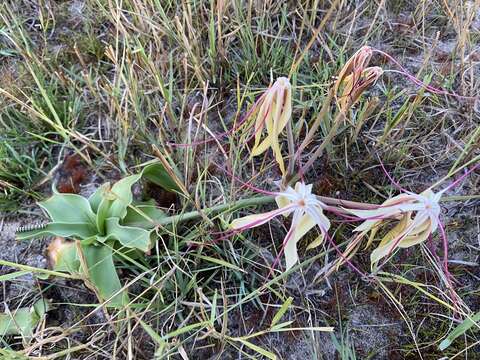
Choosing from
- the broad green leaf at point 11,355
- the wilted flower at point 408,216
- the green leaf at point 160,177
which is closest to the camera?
the wilted flower at point 408,216

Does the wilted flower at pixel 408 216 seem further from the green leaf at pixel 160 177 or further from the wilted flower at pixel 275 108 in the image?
the green leaf at pixel 160 177

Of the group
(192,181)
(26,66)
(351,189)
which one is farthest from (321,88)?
(26,66)

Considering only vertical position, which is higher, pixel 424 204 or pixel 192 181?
pixel 424 204

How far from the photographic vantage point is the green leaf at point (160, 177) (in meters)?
1.18

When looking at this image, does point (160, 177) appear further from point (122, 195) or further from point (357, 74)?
point (357, 74)

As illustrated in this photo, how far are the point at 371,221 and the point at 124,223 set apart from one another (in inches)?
22.0

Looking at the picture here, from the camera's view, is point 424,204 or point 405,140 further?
point 405,140

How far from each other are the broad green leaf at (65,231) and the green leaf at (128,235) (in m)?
0.05

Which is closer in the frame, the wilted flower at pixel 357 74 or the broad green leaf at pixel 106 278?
the wilted flower at pixel 357 74

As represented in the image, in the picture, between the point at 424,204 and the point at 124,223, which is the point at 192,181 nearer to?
the point at 124,223

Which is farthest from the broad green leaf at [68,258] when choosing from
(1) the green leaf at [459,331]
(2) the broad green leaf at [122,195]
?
(1) the green leaf at [459,331]

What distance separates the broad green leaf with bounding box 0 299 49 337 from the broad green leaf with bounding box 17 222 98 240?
15cm

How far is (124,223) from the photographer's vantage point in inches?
44.9

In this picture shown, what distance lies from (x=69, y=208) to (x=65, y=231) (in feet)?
0.20
